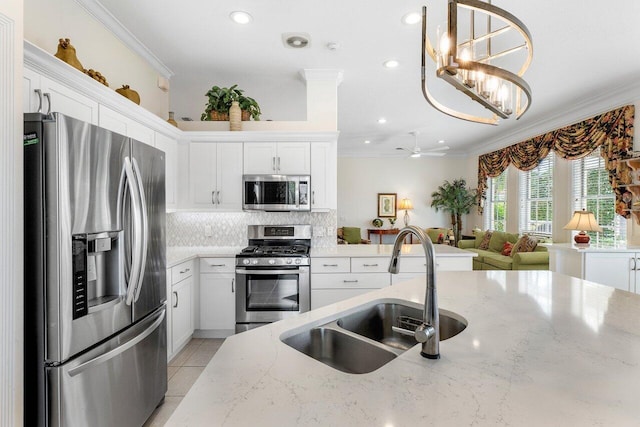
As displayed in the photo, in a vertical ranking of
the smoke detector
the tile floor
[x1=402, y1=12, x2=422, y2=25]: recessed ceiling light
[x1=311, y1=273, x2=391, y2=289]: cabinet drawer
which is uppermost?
the smoke detector

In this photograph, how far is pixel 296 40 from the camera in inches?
114

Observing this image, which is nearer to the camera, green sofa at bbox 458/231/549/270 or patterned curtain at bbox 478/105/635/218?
patterned curtain at bbox 478/105/635/218

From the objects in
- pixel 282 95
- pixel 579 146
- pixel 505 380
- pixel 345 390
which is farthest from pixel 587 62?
pixel 345 390

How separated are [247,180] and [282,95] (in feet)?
4.30

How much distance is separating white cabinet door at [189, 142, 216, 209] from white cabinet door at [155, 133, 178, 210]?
0.49 feet

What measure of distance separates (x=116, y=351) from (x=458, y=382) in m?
1.62

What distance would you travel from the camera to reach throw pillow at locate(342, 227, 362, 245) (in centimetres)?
785

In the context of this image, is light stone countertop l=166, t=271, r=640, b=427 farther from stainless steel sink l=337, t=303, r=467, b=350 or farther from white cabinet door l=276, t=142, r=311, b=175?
white cabinet door l=276, t=142, r=311, b=175

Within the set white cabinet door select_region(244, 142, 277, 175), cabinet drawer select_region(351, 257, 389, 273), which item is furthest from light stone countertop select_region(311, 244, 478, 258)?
white cabinet door select_region(244, 142, 277, 175)

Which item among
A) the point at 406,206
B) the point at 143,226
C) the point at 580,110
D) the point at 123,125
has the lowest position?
the point at 143,226

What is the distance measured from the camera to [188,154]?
3.58 metres

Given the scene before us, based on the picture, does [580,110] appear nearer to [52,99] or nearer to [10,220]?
[52,99]

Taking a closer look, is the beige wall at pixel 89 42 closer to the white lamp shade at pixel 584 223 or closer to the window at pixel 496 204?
the white lamp shade at pixel 584 223

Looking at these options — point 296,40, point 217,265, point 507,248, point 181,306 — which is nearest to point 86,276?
point 181,306
